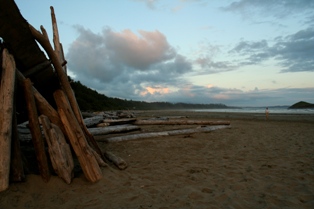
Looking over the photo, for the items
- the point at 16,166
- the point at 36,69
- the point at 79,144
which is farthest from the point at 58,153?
the point at 36,69

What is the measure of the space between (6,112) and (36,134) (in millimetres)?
592

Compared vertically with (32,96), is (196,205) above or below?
below

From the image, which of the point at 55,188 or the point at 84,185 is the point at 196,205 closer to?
the point at 84,185

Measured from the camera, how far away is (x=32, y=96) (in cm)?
366

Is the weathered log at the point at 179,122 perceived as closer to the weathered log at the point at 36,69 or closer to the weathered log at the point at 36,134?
the weathered log at the point at 36,69

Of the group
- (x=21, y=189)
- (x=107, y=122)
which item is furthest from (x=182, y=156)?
(x=107, y=122)

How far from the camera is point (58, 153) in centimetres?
349

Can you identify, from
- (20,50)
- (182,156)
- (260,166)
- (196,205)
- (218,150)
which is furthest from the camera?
(218,150)

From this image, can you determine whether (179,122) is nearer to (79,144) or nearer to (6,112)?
(79,144)

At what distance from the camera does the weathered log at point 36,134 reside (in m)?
3.45

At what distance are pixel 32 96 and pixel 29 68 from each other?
0.73 meters

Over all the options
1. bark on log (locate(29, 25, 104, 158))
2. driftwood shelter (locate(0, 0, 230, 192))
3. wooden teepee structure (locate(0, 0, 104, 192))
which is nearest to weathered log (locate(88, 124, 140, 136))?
bark on log (locate(29, 25, 104, 158))

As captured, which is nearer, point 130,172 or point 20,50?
point 20,50

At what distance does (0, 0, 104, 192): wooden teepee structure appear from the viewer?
120 inches
